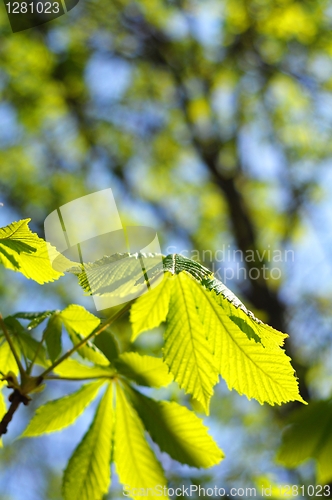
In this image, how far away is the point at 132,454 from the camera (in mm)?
875

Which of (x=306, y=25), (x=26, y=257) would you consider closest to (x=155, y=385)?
(x=26, y=257)

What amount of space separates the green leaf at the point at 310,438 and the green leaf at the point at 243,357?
5 centimetres

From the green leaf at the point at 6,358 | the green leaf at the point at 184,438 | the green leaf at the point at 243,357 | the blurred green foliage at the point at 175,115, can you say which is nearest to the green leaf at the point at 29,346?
the green leaf at the point at 6,358

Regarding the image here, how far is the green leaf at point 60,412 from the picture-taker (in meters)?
0.89

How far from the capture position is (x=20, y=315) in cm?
85

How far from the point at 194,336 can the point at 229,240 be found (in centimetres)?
529

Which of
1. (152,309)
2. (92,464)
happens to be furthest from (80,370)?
(152,309)

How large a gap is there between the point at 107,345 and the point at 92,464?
0.23 metres

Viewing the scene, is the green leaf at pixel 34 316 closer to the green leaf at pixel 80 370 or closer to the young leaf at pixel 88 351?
the young leaf at pixel 88 351

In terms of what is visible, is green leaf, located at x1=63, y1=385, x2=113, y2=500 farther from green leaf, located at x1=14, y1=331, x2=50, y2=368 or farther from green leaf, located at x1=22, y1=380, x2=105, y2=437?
green leaf, located at x1=14, y1=331, x2=50, y2=368

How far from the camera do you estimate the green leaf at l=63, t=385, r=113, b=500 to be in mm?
820

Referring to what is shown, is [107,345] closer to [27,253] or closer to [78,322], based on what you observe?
[78,322]

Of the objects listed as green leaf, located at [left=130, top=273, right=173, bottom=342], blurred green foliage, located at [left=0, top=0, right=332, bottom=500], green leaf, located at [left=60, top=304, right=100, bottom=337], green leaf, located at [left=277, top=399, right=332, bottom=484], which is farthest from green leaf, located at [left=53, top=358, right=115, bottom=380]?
blurred green foliage, located at [left=0, top=0, right=332, bottom=500]

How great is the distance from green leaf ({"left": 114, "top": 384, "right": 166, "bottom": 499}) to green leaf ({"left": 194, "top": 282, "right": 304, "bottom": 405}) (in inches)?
11.9
